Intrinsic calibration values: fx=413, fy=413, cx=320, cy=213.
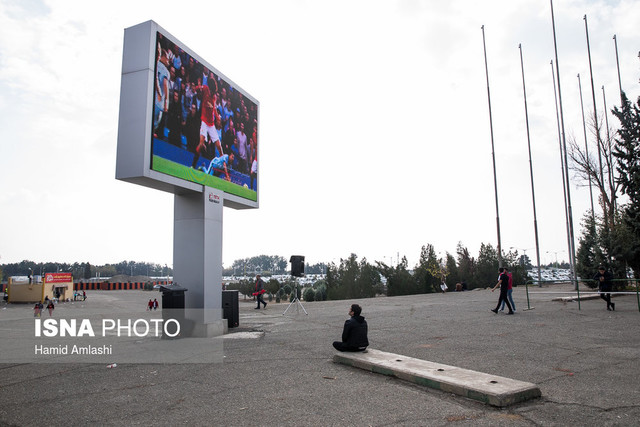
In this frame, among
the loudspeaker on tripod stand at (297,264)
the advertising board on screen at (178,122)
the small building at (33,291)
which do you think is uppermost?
the advertising board on screen at (178,122)

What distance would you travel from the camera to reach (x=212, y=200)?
13.9 m

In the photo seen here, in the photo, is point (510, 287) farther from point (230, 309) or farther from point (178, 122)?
point (178, 122)

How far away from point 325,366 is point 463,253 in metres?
41.0

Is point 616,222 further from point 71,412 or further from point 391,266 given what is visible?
point 71,412

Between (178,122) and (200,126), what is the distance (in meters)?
1.08

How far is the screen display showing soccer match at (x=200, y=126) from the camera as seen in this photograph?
11.9 m

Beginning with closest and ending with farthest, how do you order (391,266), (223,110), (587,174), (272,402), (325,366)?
1. (272,402)
2. (325,366)
3. (223,110)
4. (587,174)
5. (391,266)

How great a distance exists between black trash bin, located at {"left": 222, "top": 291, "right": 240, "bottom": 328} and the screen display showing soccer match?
12.3ft

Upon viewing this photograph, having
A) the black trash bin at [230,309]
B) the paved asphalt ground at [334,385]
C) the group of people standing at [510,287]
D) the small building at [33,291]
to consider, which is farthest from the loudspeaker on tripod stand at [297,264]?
the small building at [33,291]

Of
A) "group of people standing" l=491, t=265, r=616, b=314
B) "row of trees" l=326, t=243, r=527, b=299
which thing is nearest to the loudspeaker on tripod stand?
"group of people standing" l=491, t=265, r=616, b=314

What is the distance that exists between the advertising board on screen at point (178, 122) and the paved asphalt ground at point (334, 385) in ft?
17.1

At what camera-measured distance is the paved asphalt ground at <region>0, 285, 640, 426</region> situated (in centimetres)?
506

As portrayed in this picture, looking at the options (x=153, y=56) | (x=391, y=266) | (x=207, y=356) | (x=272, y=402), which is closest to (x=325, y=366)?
(x=272, y=402)

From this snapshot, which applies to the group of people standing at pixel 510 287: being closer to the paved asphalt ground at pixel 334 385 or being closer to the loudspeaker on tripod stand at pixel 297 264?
the paved asphalt ground at pixel 334 385
